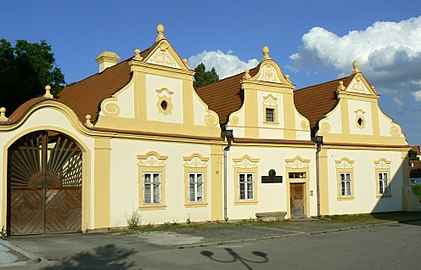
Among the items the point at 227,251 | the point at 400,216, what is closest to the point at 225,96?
→ the point at 400,216

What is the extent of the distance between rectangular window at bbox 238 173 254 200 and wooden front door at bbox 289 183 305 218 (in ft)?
7.77

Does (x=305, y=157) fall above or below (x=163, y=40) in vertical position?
below

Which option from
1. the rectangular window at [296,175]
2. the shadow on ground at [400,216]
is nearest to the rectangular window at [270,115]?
the rectangular window at [296,175]

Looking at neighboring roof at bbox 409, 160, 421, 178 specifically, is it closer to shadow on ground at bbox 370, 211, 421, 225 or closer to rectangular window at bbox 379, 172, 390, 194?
rectangular window at bbox 379, 172, 390, 194

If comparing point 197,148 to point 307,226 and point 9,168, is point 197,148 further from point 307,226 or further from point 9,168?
point 9,168

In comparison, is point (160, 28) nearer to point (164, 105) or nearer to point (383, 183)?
point (164, 105)

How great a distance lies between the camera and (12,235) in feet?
56.4

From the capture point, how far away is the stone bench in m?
23.4

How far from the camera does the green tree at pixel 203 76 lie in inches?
1868

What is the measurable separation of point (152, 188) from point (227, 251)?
742 centimetres

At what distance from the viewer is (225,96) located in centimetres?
2703

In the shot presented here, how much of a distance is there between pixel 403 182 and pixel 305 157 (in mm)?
7594

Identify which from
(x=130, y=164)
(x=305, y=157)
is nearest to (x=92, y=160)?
(x=130, y=164)

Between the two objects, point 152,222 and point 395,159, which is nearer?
point 152,222
